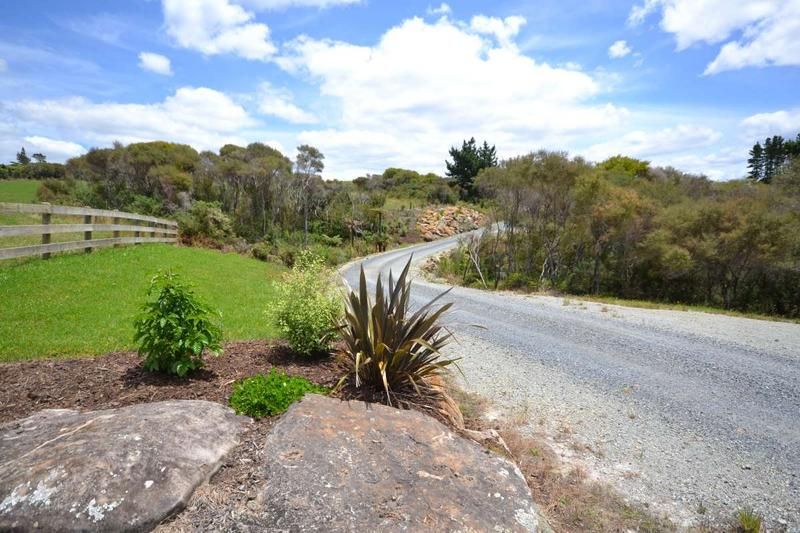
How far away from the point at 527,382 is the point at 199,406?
4.42m

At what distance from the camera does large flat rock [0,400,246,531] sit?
2.25m

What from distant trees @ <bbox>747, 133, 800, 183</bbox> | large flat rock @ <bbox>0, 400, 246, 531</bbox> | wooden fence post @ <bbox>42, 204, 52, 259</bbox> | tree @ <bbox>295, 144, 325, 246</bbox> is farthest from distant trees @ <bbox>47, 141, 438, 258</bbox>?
distant trees @ <bbox>747, 133, 800, 183</bbox>

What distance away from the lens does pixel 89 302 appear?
7.23 m

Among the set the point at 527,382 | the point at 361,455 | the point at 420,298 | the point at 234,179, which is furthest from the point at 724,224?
the point at 234,179

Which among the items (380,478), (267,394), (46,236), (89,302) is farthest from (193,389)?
(46,236)

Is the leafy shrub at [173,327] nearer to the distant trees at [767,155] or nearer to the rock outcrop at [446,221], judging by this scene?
the rock outcrop at [446,221]

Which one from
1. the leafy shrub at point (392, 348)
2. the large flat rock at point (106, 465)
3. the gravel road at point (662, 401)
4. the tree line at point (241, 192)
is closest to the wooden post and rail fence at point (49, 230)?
the large flat rock at point (106, 465)

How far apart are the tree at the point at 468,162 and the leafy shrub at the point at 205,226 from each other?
39.8m

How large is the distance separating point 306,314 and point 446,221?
43.3m

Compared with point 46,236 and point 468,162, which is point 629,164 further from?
point 46,236

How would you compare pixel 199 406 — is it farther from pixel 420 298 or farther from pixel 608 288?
pixel 608 288

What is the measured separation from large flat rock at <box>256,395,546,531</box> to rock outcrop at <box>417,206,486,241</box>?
40.8 m

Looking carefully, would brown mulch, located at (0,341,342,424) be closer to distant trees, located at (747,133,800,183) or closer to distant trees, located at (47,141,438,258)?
distant trees, located at (47,141,438,258)

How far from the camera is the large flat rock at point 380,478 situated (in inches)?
97.7
